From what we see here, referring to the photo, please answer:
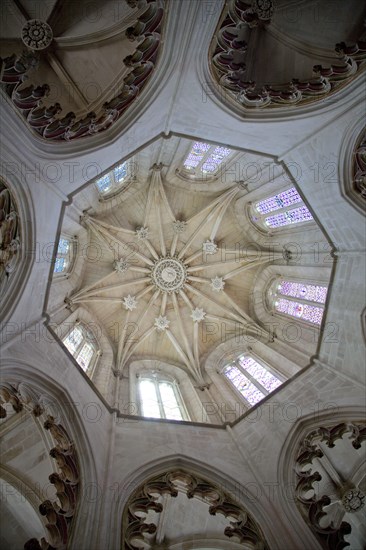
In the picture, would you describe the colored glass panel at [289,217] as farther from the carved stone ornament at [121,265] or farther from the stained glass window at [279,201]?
the carved stone ornament at [121,265]

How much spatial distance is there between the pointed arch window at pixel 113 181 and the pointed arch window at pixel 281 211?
4.91 m

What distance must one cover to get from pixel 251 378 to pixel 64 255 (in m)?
7.28

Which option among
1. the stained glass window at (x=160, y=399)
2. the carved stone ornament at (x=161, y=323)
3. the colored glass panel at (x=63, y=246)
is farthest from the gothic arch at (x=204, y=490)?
the carved stone ornament at (x=161, y=323)

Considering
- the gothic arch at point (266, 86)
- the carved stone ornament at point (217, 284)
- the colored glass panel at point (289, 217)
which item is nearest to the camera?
the gothic arch at point (266, 86)

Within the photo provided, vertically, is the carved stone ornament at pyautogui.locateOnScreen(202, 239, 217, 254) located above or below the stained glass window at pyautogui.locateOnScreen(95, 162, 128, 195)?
above

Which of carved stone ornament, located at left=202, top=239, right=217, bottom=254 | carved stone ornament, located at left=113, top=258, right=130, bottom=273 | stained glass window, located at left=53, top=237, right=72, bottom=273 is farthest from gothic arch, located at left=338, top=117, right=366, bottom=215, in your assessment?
carved stone ornament, located at left=113, top=258, right=130, bottom=273

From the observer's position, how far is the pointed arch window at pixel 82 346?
12430 mm

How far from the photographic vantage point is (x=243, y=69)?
7738 mm

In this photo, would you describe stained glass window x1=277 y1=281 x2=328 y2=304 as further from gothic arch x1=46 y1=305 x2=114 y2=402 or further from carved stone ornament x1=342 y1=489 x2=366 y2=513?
gothic arch x1=46 y1=305 x2=114 y2=402

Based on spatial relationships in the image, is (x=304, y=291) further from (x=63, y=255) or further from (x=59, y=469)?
(x=59, y=469)

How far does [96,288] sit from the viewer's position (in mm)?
15703

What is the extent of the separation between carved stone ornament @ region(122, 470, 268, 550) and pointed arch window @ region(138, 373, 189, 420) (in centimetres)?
302

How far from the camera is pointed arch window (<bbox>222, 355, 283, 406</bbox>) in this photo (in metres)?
11.6

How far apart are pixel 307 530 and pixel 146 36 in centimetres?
898
